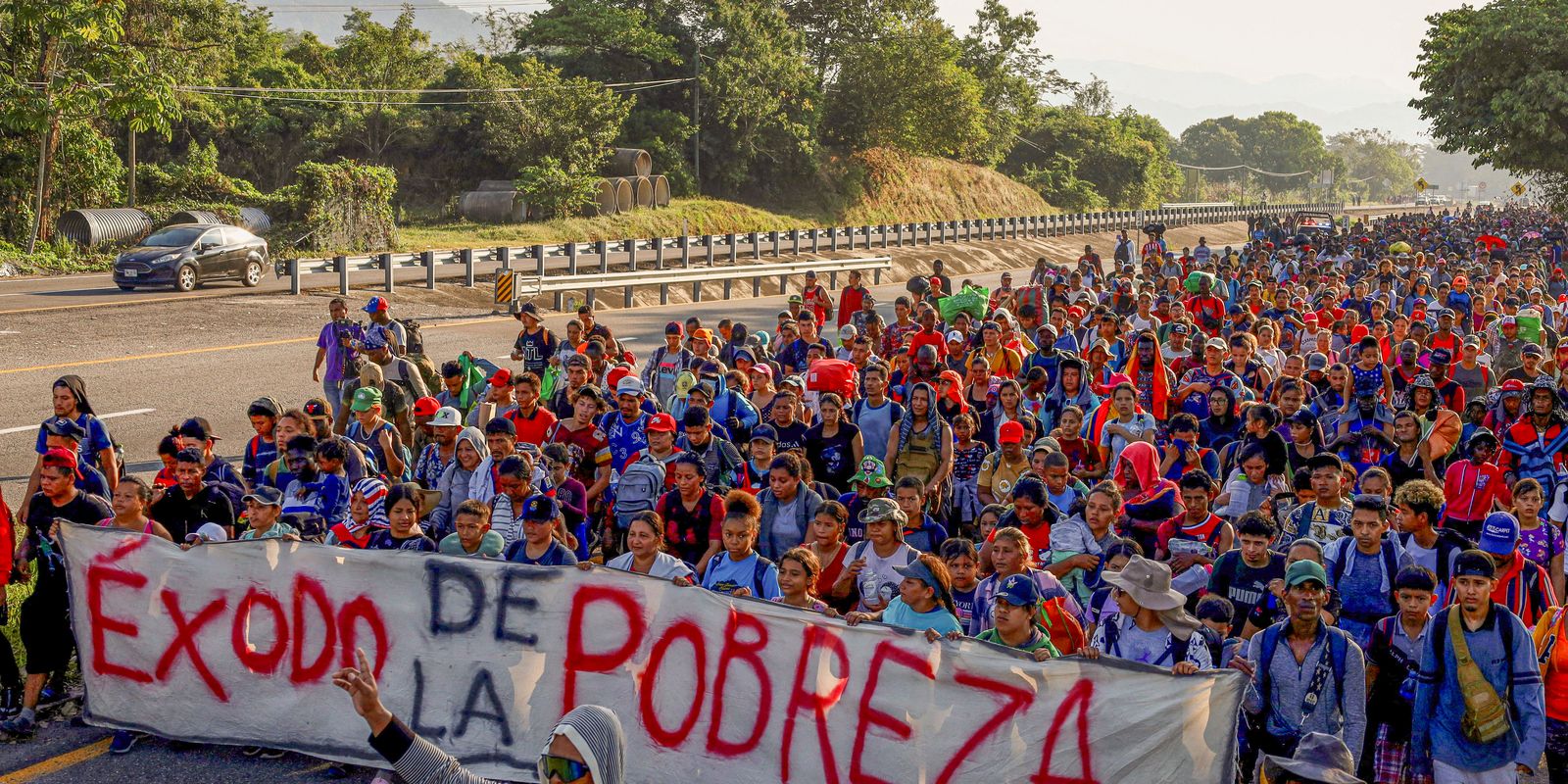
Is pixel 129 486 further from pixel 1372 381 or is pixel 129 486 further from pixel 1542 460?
pixel 1372 381

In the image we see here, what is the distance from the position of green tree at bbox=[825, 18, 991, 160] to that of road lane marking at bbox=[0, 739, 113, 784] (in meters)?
59.6

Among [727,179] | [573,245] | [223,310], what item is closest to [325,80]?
[727,179]

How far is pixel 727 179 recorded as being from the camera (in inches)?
2372

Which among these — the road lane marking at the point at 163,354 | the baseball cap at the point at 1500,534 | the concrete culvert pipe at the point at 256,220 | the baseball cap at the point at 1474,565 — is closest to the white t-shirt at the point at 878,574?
the baseball cap at the point at 1474,565

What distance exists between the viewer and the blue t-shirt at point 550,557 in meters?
6.94

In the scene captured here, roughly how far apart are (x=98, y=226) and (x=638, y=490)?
97.3 feet

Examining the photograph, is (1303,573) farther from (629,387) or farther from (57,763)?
(57,763)

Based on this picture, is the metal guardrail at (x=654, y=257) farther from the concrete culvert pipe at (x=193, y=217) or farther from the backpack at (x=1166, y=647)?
the backpack at (x=1166, y=647)

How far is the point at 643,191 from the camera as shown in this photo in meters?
52.3

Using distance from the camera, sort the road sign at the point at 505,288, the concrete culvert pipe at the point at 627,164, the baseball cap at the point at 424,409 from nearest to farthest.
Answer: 1. the baseball cap at the point at 424,409
2. the road sign at the point at 505,288
3. the concrete culvert pipe at the point at 627,164

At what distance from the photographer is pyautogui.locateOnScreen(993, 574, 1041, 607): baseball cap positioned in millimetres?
5957

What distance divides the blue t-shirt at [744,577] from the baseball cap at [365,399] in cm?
392

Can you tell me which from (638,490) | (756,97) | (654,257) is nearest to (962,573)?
(638,490)

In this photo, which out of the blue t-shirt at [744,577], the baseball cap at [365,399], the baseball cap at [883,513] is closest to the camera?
the blue t-shirt at [744,577]
